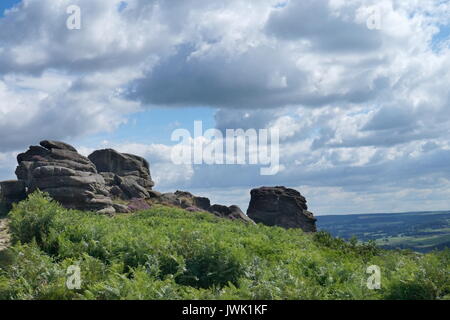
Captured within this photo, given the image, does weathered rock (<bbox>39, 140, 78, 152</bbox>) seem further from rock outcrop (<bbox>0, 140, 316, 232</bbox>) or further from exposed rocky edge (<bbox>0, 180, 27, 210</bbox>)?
exposed rocky edge (<bbox>0, 180, 27, 210</bbox>)

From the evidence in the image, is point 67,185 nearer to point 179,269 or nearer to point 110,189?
point 110,189

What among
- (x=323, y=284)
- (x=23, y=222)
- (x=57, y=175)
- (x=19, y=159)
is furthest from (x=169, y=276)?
(x=19, y=159)

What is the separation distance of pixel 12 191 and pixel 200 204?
26222mm

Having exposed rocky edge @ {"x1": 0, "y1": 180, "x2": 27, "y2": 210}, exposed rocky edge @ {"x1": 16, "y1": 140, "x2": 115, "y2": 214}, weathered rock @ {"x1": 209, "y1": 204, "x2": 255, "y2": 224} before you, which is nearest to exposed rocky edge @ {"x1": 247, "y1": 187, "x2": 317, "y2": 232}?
weathered rock @ {"x1": 209, "y1": 204, "x2": 255, "y2": 224}

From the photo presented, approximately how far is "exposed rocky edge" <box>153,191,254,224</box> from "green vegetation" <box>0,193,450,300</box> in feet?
121

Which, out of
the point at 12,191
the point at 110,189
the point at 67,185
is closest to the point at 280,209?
the point at 110,189

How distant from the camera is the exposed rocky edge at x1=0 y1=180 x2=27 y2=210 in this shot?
43.0 meters

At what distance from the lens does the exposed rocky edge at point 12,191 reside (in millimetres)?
42969

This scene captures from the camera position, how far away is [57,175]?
143ft

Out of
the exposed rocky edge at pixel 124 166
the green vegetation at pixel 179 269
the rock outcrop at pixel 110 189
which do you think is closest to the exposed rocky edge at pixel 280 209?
the rock outcrop at pixel 110 189

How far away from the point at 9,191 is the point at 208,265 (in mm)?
31605

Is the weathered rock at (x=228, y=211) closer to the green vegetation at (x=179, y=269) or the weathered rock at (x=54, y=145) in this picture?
the weathered rock at (x=54, y=145)
